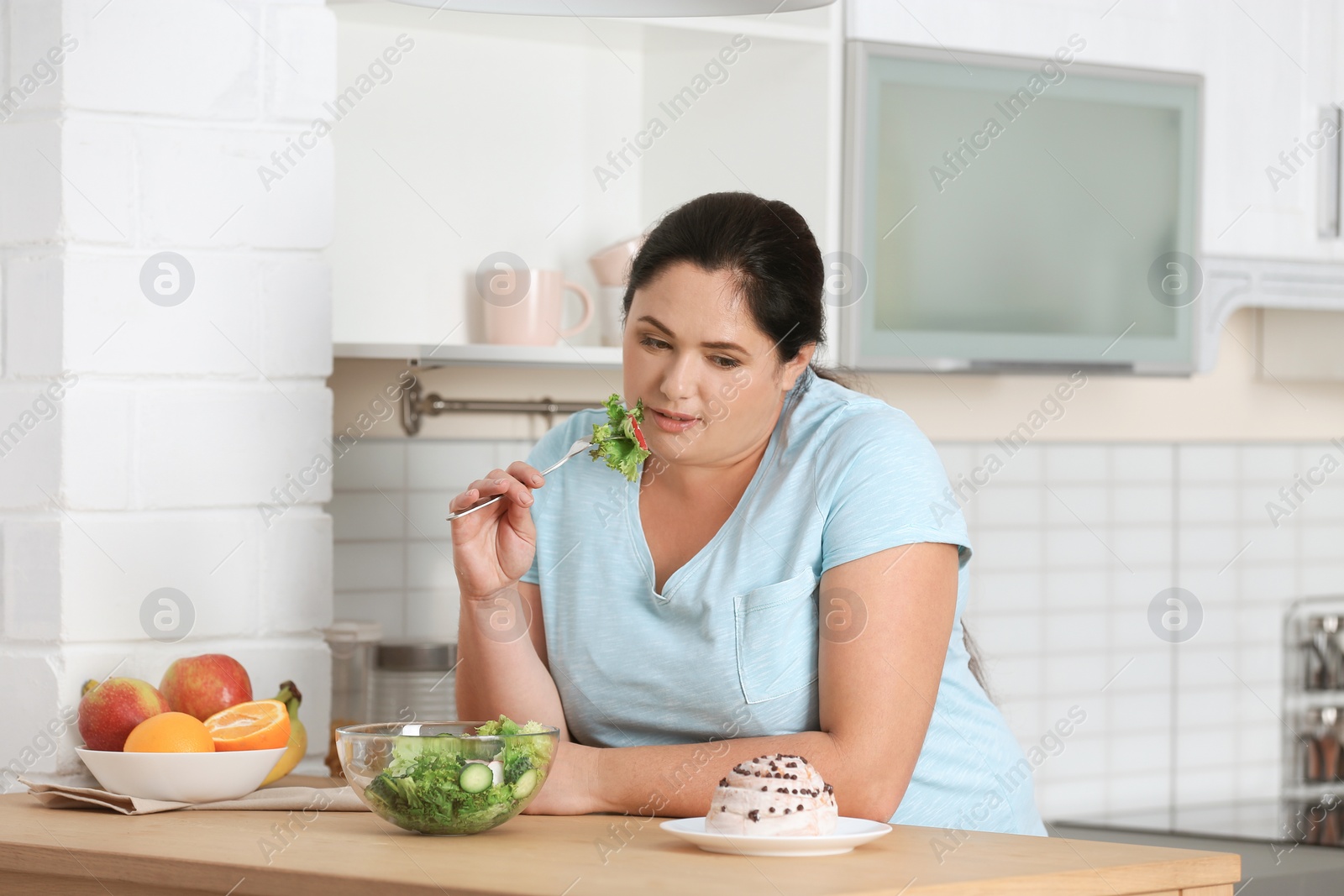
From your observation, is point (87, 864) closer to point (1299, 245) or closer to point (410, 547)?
point (410, 547)

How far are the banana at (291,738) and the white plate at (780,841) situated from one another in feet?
1.78

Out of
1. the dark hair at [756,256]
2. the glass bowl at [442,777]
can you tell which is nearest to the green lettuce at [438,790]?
the glass bowl at [442,777]

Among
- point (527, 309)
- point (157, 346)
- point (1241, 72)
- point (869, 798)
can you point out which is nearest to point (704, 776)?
point (869, 798)

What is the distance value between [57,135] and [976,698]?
45.6 inches

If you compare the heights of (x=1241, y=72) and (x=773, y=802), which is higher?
(x=1241, y=72)

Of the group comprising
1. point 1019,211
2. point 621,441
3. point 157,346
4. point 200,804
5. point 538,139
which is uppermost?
point 538,139

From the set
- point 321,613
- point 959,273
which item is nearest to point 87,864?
point 321,613

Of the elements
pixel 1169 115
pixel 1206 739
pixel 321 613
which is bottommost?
pixel 1206 739

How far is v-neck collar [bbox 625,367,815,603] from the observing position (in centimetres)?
156

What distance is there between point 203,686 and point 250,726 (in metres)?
0.09

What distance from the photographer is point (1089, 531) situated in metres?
2.84

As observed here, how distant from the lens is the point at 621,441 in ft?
5.20

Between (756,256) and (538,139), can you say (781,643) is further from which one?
(538,139)

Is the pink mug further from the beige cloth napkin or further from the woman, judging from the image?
the beige cloth napkin
